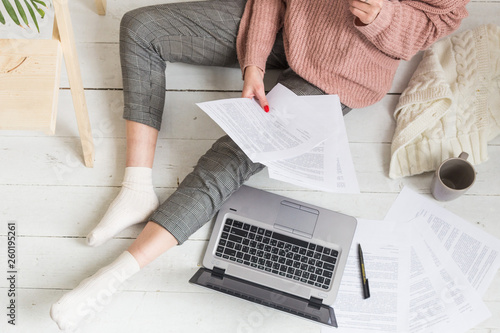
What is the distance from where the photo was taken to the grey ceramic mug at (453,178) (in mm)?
1121

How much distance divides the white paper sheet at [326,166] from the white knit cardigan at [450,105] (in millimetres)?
242

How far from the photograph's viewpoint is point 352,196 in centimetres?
121

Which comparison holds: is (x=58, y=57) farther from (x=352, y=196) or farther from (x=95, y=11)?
(x=352, y=196)

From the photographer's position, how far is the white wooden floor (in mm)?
1108

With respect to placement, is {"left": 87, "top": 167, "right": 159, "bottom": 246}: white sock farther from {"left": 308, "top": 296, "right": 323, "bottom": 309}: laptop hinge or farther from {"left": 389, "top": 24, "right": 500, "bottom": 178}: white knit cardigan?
{"left": 389, "top": 24, "right": 500, "bottom": 178}: white knit cardigan

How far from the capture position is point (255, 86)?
109cm

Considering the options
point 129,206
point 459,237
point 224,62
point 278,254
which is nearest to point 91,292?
point 129,206

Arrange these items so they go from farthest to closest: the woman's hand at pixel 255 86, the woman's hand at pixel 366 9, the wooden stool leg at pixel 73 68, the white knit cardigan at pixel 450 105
→ the white knit cardigan at pixel 450 105 → the woman's hand at pixel 255 86 → the woman's hand at pixel 366 9 → the wooden stool leg at pixel 73 68

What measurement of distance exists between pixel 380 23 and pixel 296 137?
281 mm

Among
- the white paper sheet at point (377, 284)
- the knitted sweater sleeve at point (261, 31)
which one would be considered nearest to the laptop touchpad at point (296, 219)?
the white paper sheet at point (377, 284)

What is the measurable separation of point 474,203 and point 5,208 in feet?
3.72

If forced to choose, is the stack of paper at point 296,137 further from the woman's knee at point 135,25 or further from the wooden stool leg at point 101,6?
the wooden stool leg at point 101,6

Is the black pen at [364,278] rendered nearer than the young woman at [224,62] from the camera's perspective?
No

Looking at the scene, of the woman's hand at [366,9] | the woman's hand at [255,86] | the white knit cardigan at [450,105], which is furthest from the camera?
the white knit cardigan at [450,105]
